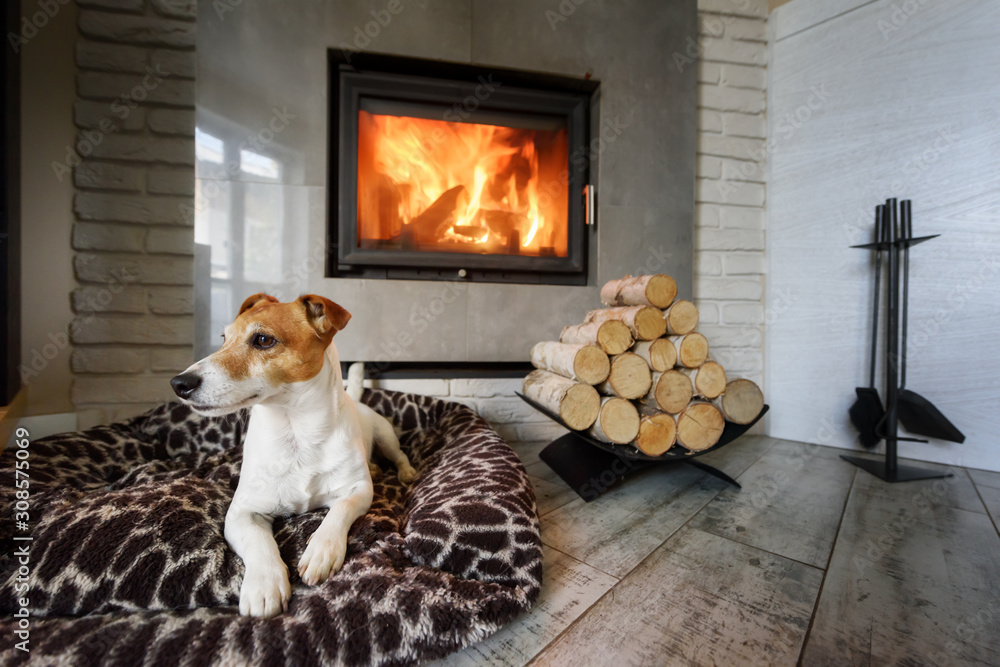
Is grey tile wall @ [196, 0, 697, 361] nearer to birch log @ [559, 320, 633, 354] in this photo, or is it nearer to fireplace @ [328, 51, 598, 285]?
fireplace @ [328, 51, 598, 285]

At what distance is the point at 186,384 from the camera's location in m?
1.00

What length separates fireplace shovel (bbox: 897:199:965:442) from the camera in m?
2.05

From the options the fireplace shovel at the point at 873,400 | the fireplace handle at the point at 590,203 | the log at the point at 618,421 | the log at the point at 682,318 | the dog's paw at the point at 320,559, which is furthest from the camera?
the fireplace handle at the point at 590,203

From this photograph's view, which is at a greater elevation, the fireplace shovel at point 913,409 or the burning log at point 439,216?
the burning log at point 439,216

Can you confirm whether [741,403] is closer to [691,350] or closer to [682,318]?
[691,350]

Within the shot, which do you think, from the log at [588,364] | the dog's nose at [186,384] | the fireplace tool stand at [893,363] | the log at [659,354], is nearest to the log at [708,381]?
the log at [659,354]

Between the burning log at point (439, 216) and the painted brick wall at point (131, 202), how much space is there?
1216 millimetres

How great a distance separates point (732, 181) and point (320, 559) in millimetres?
3109

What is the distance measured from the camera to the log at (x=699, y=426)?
5.55 feet

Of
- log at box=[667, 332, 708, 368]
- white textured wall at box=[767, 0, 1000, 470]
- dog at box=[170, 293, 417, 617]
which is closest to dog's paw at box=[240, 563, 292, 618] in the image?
dog at box=[170, 293, 417, 617]

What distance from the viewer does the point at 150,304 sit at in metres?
2.21

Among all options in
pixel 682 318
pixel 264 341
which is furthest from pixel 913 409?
pixel 264 341

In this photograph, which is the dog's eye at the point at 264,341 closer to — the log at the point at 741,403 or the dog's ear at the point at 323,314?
the dog's ear at the point at 323,314

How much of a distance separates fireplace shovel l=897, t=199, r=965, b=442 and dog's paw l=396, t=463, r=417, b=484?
2.43 meters
